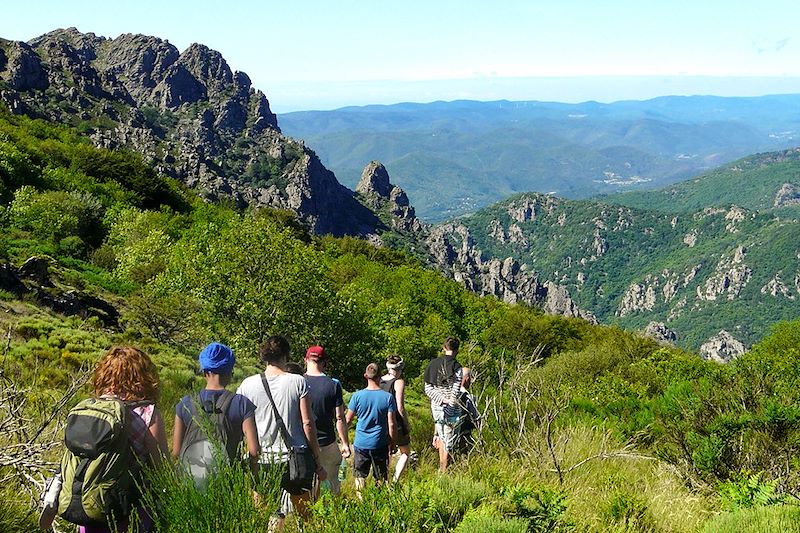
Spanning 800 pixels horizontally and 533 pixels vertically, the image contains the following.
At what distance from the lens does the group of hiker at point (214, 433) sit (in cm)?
332

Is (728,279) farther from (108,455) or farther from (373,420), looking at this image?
(108,455)

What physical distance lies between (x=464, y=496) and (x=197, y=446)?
2.15 metres

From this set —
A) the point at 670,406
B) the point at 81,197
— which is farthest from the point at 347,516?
the point at 81,197

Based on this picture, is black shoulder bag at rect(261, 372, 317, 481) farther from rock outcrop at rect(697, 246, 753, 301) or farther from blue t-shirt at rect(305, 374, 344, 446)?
rock outcrop at rect(697, 246, 753, 301)

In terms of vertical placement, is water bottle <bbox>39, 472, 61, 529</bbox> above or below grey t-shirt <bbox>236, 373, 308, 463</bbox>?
above

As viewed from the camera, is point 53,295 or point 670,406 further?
point 53,295

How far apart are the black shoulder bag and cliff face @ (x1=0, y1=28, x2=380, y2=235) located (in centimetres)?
7353

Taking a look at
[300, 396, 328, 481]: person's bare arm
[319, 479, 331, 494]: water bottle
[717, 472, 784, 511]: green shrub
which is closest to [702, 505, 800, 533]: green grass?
[717, 472, 784, 511]: green shrub

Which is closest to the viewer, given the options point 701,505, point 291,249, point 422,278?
point 701,505

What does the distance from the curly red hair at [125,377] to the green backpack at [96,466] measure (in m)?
0.16

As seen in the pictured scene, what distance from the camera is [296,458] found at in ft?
16.8

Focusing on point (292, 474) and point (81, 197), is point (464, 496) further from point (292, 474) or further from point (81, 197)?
point (81, 197)

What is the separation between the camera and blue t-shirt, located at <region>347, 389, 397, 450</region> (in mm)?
6566

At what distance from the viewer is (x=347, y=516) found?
3.43m
